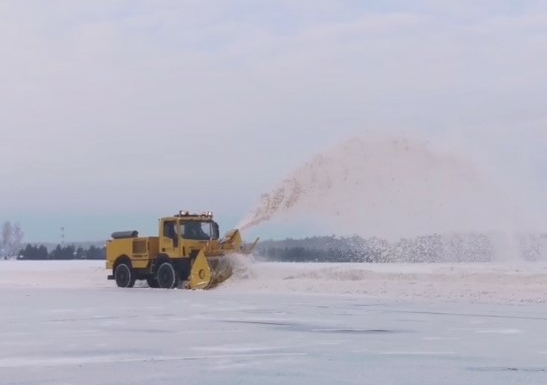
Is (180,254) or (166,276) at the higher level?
(180,254)

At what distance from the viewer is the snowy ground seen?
9977 mm

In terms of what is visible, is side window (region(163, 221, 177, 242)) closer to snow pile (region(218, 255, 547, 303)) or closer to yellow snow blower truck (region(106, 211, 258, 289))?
yellow snow blower truck (region(106, 211, 258, 289))

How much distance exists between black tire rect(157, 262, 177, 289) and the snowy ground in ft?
10.5

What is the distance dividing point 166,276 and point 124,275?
2659mm

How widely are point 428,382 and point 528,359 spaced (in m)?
2.49

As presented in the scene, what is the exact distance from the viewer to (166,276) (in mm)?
30734

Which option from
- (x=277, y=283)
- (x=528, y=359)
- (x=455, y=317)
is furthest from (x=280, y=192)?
(x=528, y=359)

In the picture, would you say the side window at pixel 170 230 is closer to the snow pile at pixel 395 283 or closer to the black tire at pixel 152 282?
the black tire at pixel 152 282

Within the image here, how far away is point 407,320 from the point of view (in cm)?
1711

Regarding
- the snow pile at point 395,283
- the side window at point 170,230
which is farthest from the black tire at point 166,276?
the snow pile at point 395,283

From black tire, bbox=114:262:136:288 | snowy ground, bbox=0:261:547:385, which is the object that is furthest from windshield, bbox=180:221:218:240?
snowy ground, bbox=0:261:547:385

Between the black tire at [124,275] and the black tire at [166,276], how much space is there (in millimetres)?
1767

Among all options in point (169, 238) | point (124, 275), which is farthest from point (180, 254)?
point (124, 275)

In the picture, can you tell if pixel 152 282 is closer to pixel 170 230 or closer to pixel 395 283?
pixel 170 230
